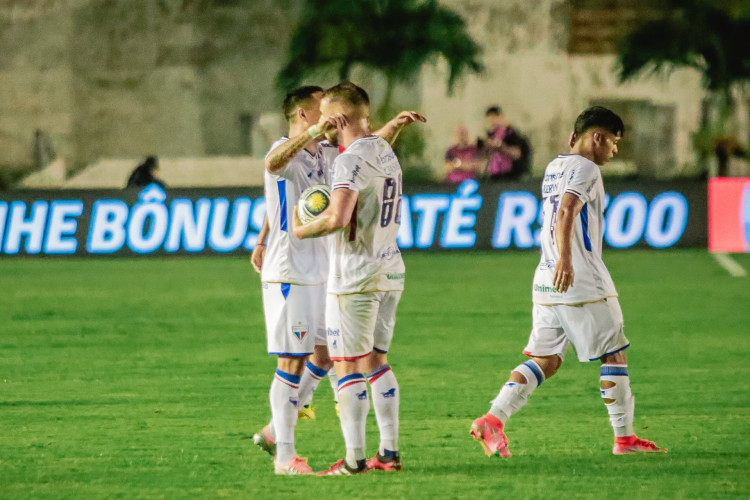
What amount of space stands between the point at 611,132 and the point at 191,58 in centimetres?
3297

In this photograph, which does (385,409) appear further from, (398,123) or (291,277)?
(398,123)

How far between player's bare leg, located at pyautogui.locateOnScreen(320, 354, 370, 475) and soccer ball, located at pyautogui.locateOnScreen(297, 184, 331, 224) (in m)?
0.73

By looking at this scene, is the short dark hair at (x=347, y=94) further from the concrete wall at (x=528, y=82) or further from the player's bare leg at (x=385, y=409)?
the concrete wall at (x=528, y=82)

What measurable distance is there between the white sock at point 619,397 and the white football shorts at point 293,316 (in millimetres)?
1535

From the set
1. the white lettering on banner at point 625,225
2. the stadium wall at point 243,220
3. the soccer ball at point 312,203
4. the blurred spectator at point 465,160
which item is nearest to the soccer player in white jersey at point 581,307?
the soccer ball at point 312,203

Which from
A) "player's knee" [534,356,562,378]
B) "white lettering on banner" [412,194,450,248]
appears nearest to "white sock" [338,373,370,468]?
"player's knee" [534,356,562,378]

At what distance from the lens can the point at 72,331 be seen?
13023mm

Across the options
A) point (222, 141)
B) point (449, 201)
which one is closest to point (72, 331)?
point (449, 201)

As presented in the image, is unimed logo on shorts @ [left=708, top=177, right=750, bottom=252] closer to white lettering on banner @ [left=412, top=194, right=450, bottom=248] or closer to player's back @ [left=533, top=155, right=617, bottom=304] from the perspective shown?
white lettering on banner @ [left=412, top=194, right=450, bottom=248]

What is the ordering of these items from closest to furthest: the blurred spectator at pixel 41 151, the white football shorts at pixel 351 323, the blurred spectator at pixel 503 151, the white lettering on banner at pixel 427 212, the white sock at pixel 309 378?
the white football shorts at pixel 351 323
the white sock at pixel 309 378
the white lettering on banner at pixel 427 212
the blurred spectator at pixel 503 151
the blurred spectator at pixel 41 151

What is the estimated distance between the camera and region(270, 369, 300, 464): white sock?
6.83 meters

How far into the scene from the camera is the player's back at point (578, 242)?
7.08m

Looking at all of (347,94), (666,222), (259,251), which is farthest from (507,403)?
(666,222)

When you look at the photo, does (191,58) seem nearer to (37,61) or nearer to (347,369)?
(37,61)
